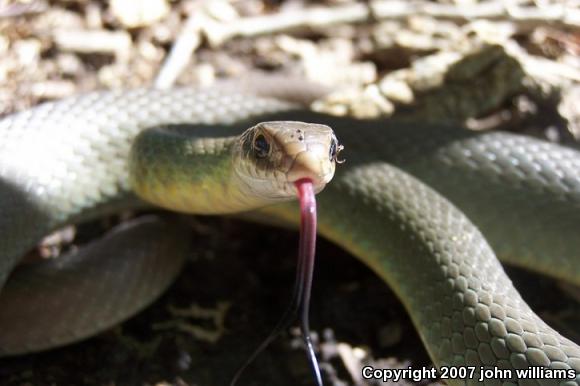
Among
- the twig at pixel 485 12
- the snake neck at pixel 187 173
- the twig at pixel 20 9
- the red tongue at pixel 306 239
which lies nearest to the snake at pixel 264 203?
the snake neck at pixel 187 173

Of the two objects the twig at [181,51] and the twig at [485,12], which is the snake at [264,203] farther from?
the twig at [485,12]

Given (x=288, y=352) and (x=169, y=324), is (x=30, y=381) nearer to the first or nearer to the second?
(x=169, y=324)

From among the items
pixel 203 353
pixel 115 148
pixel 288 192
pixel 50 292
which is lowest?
pixel 203 353

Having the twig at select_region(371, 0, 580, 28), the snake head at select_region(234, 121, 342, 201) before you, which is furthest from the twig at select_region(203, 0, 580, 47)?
the snake head at select_region(234, 121, 342, 201)

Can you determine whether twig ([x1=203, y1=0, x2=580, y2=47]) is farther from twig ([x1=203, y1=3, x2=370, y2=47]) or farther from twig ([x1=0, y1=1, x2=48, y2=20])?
twig ([x1=0, y1=1, x2=48, y2=20])

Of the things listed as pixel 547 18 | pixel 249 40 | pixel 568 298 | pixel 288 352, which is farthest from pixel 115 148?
pixel 547 18

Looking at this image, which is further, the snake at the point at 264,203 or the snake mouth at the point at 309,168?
the snake at the point at 264,203
